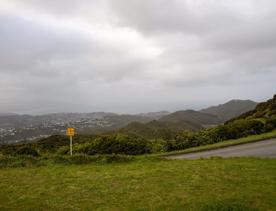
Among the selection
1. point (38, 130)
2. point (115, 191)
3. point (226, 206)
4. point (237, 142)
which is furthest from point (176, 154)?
Answer: point (38, 130)

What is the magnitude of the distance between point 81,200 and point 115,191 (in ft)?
3.39

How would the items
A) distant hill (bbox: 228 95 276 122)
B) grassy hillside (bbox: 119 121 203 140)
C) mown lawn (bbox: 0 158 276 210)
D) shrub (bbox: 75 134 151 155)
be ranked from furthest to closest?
grassy hillside (bbox: 119 121 203 140) → distant hill (bbox: 228 95 276 122) → shrub (bbox: 75 134 151 155) → mown lawn (bbox: 0 158 276 210)

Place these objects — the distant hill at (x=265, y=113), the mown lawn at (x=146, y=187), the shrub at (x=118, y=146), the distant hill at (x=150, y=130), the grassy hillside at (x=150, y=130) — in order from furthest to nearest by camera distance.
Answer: the distant hill at (x=150, y=130) < the grassy hillside at (x=150, y=130) < the distant hill at (x=265, y=113) < the shrub at (x=118, y=146) < the mown lawn at (x=146, y=187)

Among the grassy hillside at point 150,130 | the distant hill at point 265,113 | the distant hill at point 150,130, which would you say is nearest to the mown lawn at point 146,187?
the distant hill at point 265,113

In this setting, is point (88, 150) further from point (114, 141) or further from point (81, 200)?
point (81, 200)

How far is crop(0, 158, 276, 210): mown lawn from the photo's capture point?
260 inches

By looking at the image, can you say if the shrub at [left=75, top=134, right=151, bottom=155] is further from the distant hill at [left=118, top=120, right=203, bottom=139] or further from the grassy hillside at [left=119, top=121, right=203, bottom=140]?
the distant hill at [left=118, top=120, right=203, bottom=139]

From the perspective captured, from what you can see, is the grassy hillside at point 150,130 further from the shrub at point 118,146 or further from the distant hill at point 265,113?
the shrub at point 118,146

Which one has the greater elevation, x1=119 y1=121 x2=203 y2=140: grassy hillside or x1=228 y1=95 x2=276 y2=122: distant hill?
x1=228 y1=95 x2=276 y2=122: distant hill

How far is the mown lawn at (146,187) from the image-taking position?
6.60 m

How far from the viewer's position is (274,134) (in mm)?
19234

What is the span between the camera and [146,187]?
320 inches

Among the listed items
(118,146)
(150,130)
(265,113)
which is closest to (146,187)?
(118,146)

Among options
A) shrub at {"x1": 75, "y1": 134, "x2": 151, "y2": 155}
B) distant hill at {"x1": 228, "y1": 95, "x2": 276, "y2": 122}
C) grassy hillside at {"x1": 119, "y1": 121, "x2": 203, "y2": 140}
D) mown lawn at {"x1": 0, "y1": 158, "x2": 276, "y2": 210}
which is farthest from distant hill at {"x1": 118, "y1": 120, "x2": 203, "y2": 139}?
mown lawn at {"x1": 0, "y1": 158, "x2": 276, "y2": 210}
